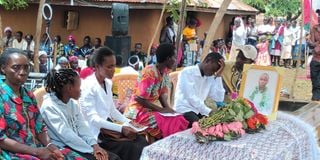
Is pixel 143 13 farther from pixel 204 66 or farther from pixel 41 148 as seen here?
pixel 41 148

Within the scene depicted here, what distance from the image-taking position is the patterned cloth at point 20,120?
3.18m

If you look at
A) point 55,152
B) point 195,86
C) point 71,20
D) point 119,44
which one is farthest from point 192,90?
point 71,20

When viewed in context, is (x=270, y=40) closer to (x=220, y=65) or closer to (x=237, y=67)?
(x=237, y=67)

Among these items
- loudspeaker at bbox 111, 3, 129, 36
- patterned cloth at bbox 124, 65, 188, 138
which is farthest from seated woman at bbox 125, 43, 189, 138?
loudspeaker at bbox 111, 3, 129, 36

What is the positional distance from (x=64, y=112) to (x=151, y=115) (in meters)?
1.02

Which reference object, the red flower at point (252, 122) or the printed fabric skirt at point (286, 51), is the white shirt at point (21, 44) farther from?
the red flower at point (252, 122)

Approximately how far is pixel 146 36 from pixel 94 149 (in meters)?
10.3

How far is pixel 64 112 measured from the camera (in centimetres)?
358

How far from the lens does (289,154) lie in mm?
3467

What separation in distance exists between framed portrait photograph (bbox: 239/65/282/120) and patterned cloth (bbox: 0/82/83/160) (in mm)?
1394

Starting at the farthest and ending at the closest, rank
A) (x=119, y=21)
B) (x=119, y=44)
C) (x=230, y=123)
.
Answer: (x=119, y=21) < (x=119, y=44) < (x=230, y=123)

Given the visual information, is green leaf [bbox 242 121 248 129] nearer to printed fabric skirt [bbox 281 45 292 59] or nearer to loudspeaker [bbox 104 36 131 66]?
loudspeaker [bbox 104 36 131 66]

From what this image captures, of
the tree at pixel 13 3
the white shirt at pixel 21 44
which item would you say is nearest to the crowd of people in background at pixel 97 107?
the tree at pixel 13 3

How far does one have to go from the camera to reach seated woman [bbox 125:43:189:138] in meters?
4.40
